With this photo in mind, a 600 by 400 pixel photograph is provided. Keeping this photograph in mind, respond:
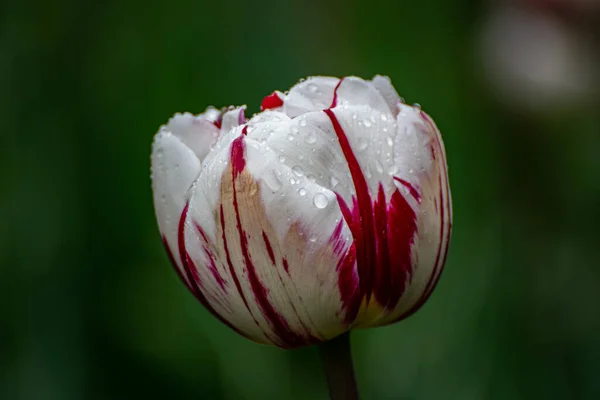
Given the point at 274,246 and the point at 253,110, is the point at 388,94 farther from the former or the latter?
the point at 253,110

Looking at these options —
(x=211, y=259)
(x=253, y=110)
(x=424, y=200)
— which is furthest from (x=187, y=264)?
(x=253, y=110)

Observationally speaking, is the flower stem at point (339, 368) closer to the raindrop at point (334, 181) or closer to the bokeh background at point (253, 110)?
the raindrop at point (334, 181)

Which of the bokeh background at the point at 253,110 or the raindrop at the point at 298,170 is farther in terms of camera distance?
the bokeh background at the point at 253,110

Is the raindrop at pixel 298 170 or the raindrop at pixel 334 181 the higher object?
the raindrop at pixel 298 170

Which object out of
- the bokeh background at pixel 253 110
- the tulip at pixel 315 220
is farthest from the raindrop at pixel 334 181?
the bokeh background at pixel 253 110

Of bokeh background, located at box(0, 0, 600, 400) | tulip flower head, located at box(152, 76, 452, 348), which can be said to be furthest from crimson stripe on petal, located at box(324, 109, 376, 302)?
bokeh background, located at box(0, 0, 600, 400)

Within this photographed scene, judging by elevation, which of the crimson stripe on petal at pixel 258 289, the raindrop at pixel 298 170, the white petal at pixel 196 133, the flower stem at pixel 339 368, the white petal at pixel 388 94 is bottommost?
the flower stem at pixel 339 368

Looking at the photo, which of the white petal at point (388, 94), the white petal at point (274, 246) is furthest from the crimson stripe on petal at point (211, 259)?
the white petal at point (388, 94)
